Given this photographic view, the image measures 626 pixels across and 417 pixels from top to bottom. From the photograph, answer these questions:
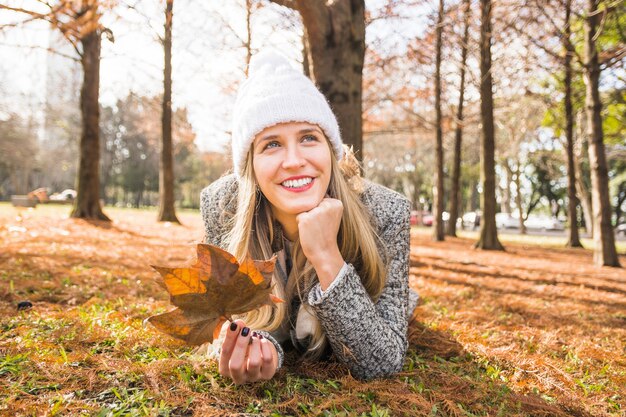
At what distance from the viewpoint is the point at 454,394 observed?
174cm

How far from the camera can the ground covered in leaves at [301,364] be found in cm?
153

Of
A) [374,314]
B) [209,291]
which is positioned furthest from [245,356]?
[374,314]

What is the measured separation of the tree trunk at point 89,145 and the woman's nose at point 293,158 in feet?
32.6

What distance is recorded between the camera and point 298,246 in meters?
2.10

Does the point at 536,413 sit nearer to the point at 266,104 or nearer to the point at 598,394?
the point at 598,394

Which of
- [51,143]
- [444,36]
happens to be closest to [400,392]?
[444,36]


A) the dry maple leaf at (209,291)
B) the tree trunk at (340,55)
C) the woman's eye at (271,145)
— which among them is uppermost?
the tree trunk at (340,55)

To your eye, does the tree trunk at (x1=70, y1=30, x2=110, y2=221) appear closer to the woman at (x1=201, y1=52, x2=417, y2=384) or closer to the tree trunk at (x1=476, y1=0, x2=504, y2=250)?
the tree trunk at (x1=476, y1=0, x2=504, y2=250)

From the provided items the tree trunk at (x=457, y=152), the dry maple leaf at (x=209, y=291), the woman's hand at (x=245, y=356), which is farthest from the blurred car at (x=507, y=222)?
the dry maple leaf at (x=209, y=291)

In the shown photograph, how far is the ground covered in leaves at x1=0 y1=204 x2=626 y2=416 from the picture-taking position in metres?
1.53

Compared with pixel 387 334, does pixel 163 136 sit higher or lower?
higher

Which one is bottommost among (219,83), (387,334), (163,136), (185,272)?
(387,334)

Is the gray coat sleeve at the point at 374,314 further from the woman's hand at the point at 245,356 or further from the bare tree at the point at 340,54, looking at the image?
the bare tree at the point at 340,54

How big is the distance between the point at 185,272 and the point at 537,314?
10.3ft
